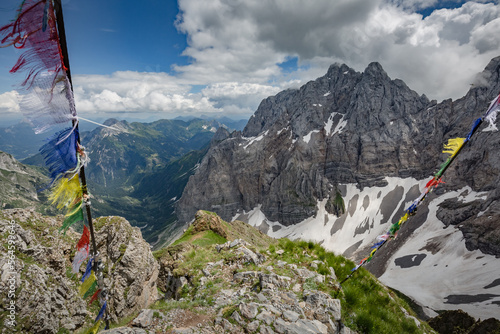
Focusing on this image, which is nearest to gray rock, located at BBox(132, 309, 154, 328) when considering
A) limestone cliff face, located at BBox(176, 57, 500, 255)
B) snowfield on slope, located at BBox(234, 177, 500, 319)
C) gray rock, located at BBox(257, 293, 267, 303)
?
gray rock, located at BBox(257, 293, 267, 303)

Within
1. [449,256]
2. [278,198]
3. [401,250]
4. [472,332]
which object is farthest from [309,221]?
[472,332]

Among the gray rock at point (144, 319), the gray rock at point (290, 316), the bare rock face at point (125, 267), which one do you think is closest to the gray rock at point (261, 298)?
the gray rock at point (290, 316)

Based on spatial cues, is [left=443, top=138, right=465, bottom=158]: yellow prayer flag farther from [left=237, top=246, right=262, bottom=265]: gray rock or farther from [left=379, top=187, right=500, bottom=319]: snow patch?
[left=379, top=187, right=500, bottom=319]: snow patch

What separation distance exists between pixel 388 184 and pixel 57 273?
18254cm

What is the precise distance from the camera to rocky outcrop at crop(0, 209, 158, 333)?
37.0 ft

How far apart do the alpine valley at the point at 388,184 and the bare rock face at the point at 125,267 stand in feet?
301

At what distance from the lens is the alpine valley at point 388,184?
92.8 meters

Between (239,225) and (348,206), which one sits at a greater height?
(348,206)

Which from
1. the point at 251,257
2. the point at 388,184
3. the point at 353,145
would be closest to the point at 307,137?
the point at 353,145

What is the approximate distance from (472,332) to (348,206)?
143888 millimetres

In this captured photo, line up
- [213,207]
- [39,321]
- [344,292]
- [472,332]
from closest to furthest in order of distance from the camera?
[344,292], [39,321], [472,332], [213,207]

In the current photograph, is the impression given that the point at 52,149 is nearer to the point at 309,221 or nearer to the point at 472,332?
the point at 472,332

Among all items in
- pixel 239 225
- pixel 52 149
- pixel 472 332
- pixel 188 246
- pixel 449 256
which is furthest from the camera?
pixel 449 256

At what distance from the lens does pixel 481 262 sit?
8662 cm
